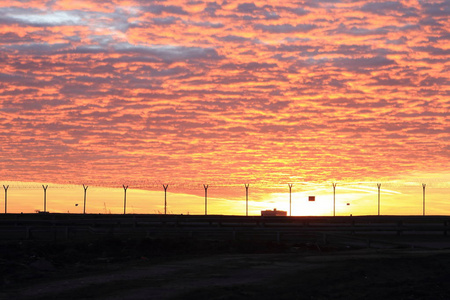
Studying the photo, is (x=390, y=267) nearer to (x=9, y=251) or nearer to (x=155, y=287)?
(x=155, y=287)

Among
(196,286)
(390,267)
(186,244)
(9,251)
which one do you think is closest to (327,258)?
(390,267)

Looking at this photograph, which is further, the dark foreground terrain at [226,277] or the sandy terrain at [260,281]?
the dark foreground terrain at [226,277]

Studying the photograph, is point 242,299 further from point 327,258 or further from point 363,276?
point 327,258

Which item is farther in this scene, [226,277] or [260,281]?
[226,277]

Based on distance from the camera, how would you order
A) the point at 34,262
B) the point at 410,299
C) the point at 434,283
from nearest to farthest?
the point at 410,299, the point at 434,283, the point at 34,262

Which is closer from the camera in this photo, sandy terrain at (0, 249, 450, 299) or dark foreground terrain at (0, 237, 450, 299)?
sandy terrain at (0, 249, 450, 299)

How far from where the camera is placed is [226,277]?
67.9ft

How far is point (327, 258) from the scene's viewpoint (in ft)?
84.8

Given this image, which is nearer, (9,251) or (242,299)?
(242,299)

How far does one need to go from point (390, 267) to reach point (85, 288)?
1034cm

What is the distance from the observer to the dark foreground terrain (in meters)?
17.3

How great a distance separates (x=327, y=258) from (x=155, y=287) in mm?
9588

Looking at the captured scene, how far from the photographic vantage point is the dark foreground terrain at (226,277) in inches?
680

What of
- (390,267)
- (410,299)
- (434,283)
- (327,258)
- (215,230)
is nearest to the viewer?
(410,299)
